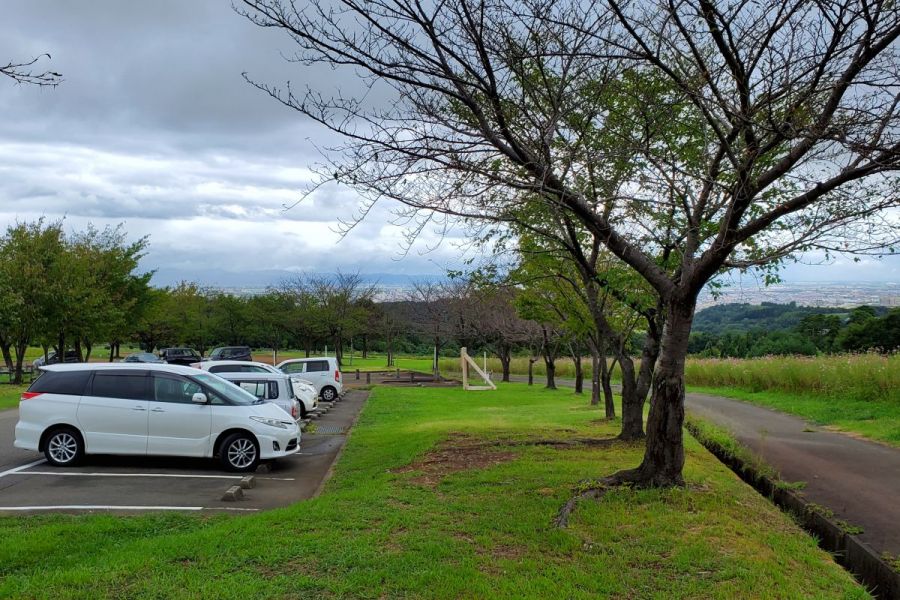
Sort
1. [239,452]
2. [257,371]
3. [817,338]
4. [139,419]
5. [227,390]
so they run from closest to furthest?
[139,419] < [239,452] < [227,390] < [257,371] < [817,338]

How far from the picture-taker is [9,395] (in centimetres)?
2408

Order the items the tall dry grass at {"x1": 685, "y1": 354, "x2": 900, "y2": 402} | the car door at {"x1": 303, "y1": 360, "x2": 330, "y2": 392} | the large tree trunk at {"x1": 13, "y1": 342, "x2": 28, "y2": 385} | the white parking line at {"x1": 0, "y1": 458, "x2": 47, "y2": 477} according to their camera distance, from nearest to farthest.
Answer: the white parking line at {"x1": 0, "y1": 458, "x2": 47, "y2": 477} < the tall dry grass at {"x1": 685, "y1": 354, "x2": 900, "y2": 402} < the car door at {"x1": 303, "y1": 360, "x2": 330, "y2": 392} < the large tree trunk at {"x1": 13, "y1": 342, "x2": 28, "y2": 385}

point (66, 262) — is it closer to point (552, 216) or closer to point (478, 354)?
point (552, 216)

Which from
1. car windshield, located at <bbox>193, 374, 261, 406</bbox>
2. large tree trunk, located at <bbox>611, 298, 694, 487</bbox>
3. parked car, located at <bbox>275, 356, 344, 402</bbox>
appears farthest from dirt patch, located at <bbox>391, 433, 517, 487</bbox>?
parked car, located at <bbox>275, 356, 344, 402</bbox>

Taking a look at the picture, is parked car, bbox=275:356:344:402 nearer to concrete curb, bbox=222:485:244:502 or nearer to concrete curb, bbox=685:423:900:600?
concrete curb, bbox=222:485:244:502

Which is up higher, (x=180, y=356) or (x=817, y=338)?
(x=817, y=338)

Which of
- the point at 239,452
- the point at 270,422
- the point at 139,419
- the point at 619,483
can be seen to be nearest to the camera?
the point at 619,483

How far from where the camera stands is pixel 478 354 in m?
61.3

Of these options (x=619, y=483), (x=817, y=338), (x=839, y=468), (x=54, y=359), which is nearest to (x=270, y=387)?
(x=619, y=483)

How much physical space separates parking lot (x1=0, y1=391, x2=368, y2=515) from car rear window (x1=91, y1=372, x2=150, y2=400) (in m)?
1.08

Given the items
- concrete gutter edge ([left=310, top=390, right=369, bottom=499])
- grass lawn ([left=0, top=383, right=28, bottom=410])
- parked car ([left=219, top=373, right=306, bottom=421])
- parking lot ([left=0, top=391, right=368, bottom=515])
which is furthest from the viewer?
grass lawn ([left=0, top=383, right=28, bottom=410])

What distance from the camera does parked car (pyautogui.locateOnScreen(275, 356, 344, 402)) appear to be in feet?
83.6

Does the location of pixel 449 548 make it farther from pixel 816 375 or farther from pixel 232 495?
pixel 816 375

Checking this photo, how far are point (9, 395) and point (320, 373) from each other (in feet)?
33.8
